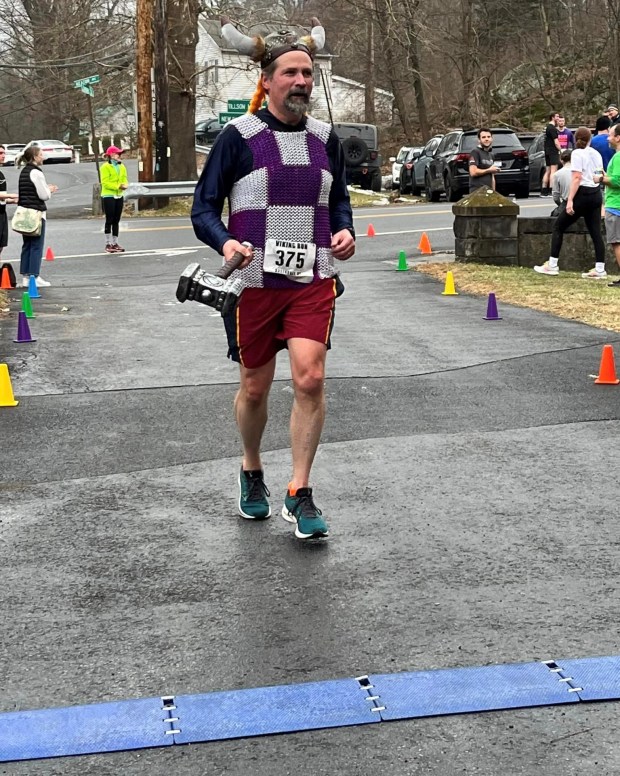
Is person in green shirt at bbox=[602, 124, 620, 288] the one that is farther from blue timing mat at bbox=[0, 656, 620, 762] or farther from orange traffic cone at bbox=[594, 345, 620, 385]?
blue timing mat at bbox=[0, 656, 620, 762]

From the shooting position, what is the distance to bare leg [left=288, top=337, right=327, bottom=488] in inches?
209

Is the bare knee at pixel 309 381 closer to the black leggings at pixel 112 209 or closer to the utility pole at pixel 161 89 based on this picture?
the black leggings at pixel 112 209

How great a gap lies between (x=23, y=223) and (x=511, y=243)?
261 inches

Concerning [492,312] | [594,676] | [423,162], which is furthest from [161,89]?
[594,676]

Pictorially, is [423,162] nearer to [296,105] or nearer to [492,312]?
[492,312]

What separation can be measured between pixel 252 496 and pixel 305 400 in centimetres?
56

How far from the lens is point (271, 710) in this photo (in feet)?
11.9

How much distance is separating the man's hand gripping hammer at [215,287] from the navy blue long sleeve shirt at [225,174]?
0.33 ft

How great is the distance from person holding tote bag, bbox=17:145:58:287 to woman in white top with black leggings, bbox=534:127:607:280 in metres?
6.37

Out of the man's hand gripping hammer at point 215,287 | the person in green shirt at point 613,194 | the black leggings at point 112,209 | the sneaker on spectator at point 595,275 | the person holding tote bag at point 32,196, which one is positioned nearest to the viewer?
the man's hand gripping hammer at point 215,287

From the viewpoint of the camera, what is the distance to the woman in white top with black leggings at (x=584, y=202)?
15641 mm

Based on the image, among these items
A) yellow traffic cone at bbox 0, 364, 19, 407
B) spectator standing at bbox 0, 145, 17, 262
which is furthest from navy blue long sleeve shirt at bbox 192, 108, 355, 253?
spectator standing at bbox 0, 145, 17, 262

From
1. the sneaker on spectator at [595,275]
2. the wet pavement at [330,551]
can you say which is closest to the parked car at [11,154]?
the sneaker on spectator at [595,275]

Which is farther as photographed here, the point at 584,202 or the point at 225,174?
the point at 584,202
